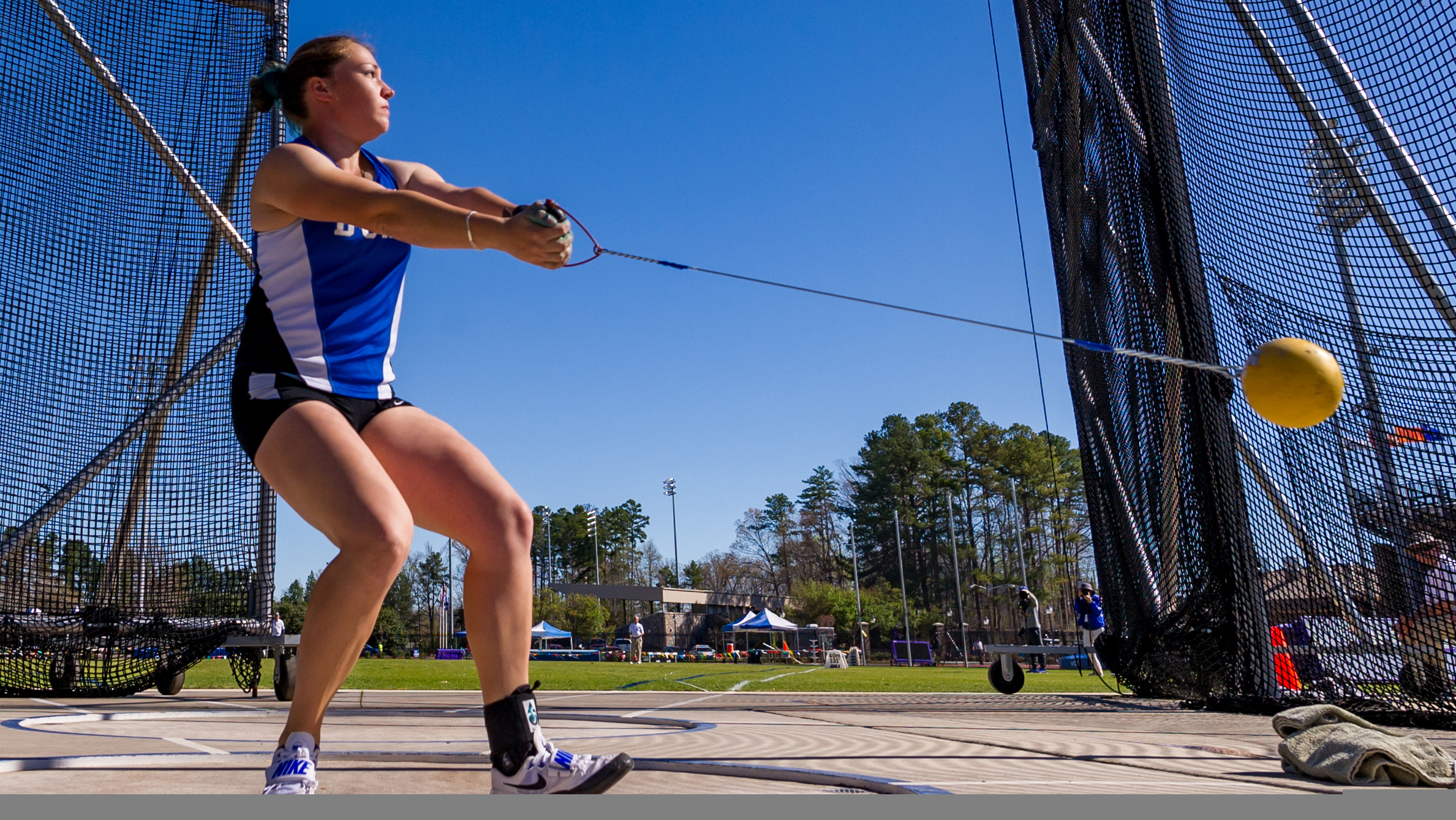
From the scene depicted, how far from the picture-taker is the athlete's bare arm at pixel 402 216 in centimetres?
210

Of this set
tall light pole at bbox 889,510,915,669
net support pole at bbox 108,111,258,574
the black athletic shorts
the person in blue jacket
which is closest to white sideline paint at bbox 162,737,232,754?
the black athletic shorts

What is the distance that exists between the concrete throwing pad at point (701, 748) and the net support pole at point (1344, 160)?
1883mm

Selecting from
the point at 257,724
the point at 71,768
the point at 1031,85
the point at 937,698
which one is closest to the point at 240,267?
the point at 257,724

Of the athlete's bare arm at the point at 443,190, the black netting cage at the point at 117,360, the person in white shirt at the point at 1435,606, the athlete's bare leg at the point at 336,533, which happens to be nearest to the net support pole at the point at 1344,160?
the person in white shirt at the point at 1435,606

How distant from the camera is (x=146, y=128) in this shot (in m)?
7.27

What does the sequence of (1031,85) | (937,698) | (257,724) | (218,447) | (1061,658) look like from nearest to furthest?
(257,724), (218,447), (937,698), (1031,85), (1061,658)

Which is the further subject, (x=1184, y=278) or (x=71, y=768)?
(x=1184, y=278)

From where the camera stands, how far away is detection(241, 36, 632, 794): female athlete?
202 cm

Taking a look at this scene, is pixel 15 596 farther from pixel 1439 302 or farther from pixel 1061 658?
→ pixel 1061 658

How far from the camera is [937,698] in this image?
8453mm

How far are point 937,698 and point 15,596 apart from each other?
7096 mm

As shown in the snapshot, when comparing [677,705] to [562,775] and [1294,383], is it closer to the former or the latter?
[1294,383]

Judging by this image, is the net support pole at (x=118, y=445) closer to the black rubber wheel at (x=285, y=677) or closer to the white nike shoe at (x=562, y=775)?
the black rubber wheel at (x=285, y=677)

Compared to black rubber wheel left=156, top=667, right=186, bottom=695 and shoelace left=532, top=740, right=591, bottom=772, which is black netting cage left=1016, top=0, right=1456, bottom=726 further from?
black rubber wheel left=156, top=667, right=186, bottom=695
